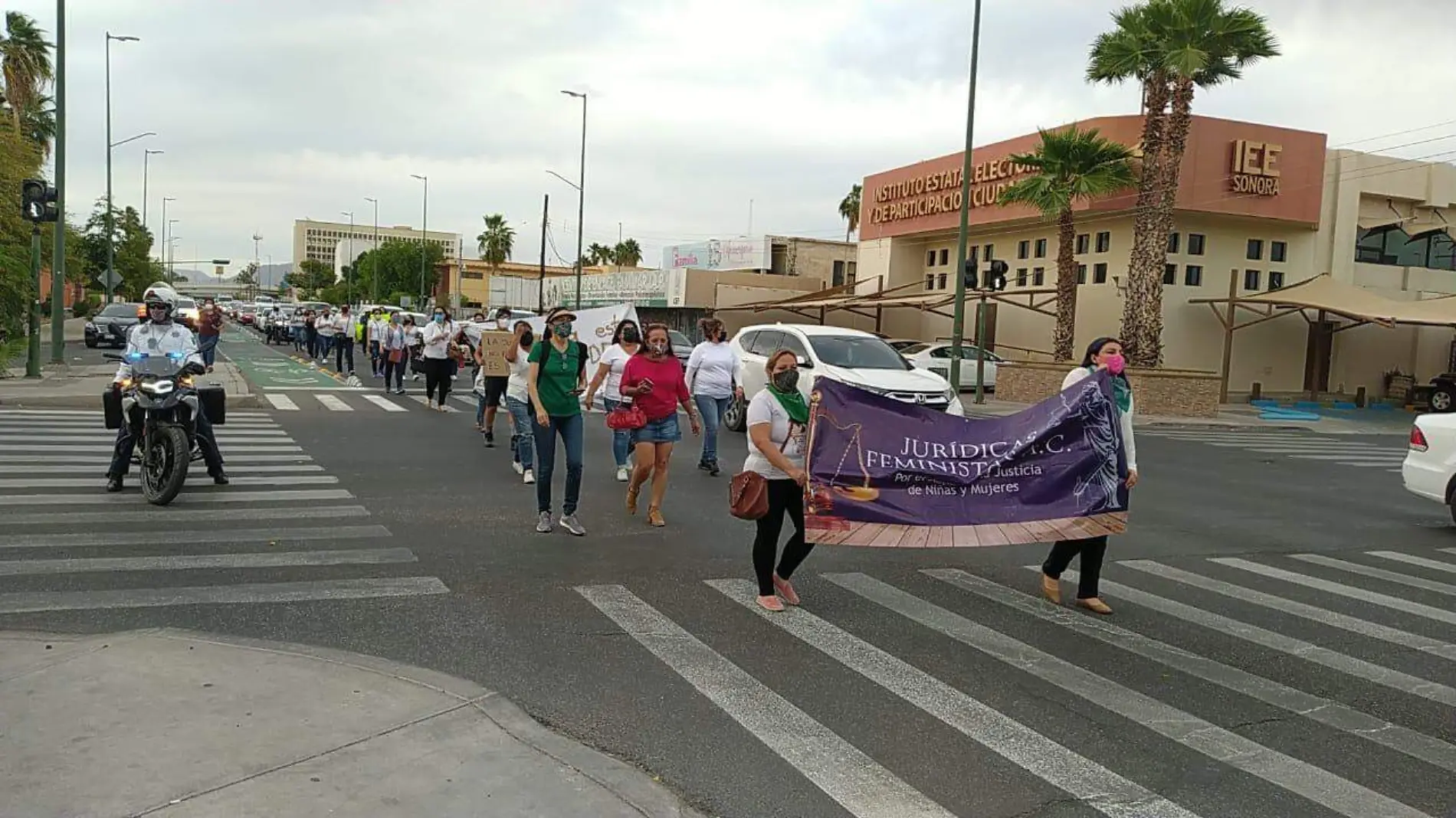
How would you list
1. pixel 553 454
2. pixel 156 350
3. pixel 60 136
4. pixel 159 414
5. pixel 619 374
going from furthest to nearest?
pixel 60 136, pixel 619 374, pixel 156 350, pixel 159 414, pixel 553 454

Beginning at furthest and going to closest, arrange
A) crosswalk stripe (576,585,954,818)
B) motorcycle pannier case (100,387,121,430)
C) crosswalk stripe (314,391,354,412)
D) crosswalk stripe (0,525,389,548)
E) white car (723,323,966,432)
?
1. crosswalk stripe (314,391,354,412)
2. white car (723,323,966,432)
3. motorcycle pannier case (100,387,121,430)
4. crosswalk stripe (0,525,389,548)
5. crosswalk stripe (576,585,954,818)

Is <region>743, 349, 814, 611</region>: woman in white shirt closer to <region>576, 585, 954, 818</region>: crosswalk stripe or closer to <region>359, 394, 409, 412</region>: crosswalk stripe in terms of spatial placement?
<region>576, 585, 954, 818</region>: crosswalk stripe

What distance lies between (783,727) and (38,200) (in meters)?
20.3

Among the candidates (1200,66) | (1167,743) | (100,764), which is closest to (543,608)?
(100,764)

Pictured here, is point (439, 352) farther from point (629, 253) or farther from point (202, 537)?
point (629, 253)

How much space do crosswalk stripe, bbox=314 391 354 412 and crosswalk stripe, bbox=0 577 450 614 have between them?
11.9 m

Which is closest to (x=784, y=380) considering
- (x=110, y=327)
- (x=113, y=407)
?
(x=113, y=407)

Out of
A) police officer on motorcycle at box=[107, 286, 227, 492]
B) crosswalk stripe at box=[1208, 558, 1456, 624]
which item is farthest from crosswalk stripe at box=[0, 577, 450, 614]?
crosswalk stripe at box=[1208, 558, 1456, 624]

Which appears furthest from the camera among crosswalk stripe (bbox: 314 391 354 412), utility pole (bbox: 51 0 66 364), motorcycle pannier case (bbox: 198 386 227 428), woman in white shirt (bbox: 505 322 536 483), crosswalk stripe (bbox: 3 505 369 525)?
utility pole (bbox: 51 0 66 364)

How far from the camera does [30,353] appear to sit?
2142 centimetres

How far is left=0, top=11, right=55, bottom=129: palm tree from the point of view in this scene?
42.8 metres

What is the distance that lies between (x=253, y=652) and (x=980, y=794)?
11.5 ft

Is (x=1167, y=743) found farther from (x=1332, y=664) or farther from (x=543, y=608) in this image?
(x=543, y=608)

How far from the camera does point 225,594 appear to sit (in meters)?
6.55
